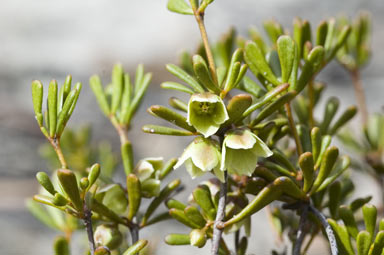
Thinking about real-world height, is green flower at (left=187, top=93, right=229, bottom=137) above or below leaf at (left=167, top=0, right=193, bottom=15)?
below

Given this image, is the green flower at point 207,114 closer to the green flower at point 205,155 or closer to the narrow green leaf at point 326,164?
the green flower at point 205,155

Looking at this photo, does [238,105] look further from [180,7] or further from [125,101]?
[125,101]

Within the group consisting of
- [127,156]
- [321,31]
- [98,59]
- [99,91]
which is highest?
[321,31]

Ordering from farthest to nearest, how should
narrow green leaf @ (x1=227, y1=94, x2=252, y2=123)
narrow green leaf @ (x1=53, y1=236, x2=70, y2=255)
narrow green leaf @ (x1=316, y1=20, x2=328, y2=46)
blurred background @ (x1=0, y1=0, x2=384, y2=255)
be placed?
blurred background @ (x1=0, y1=0, x2=384, y2=255) → narrow green leaf @ (x1=316, y1=20, x2=328, y2=46) → narrow green leaf @ (x1=53, y1=236, x2=70, y2=255) → narrow green leaf @ (x1=227, y1=94, x2=252, y2=123)

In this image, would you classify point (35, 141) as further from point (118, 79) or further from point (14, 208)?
point (118, 79)

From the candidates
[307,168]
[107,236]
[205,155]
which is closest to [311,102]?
[307,168]

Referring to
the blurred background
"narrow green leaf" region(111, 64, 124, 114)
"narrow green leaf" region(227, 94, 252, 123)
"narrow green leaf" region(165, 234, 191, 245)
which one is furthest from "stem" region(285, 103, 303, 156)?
the blurred background

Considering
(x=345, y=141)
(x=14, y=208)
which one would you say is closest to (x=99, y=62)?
(x=14, y=208)

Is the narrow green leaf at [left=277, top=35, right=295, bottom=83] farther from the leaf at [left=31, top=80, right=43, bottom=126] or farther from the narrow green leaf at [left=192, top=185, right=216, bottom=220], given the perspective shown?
the leaf at [left=31, top=80, right=43, bottom=126]
